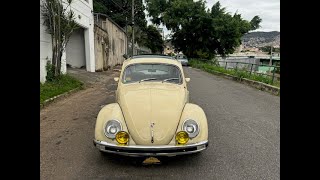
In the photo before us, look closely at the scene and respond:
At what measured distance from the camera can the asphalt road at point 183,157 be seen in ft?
14.1

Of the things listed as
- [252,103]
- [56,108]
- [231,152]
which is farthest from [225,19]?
[231,152]

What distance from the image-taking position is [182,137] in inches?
171

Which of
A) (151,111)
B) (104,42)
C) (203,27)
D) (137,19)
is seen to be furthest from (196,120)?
(137,19)

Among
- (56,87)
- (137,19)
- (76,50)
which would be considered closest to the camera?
(56,87)

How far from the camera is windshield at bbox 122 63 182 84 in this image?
594 centimetres

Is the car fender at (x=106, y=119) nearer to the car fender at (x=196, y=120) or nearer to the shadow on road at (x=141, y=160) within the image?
the shadow on road at (x=141, y=160)

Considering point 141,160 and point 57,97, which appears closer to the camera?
point 141,160

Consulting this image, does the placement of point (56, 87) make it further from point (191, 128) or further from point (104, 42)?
point (104, 42)

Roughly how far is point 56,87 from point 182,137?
340 inches

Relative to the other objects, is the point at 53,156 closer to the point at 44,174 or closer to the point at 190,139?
the point at 44,174

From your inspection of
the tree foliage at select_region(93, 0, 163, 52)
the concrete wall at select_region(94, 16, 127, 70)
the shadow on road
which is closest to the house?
the concrete wall at select_region(94, 16, 127, 70)

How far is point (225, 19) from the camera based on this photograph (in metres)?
39.2
